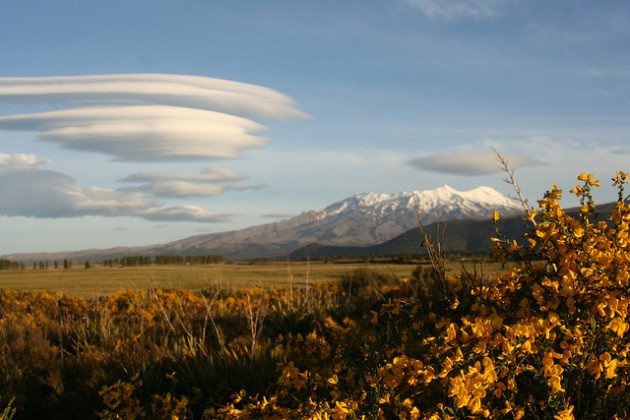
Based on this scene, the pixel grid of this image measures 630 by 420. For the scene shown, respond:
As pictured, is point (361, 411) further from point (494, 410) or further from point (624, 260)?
point (624, 260)

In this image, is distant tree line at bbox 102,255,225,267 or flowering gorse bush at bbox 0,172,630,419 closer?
flowering gorse bush at bbox 0,172,630,419

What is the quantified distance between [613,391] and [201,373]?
14.3ft

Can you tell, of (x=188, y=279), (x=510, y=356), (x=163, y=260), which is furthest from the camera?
(x=163, y=260)

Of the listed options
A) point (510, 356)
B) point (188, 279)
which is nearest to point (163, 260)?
point (188, 279)

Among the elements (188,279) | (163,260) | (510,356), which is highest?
(510,356)

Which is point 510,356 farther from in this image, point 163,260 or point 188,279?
point 163,260

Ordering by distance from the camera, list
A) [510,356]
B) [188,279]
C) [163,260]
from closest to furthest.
Answer: [510,356], [188,279], [163,260]

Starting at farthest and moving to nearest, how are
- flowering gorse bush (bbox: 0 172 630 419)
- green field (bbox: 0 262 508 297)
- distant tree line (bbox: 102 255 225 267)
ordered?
Answer: 1. distant tree line (bbox: 102 255 225 267)
2. green field (bbox: 0 262 508 297)
3. flowering gorse bush (bbox: 0 172 630 419)

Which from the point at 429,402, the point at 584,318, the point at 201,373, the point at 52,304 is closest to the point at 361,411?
the point at 429,402

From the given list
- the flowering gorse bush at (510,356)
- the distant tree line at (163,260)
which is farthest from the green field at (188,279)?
the distant tree line at (163,260)

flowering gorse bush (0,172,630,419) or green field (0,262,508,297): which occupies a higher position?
flowering gorse bush (0,172,630,419)

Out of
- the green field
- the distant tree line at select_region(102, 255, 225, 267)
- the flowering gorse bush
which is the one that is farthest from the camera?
the distant tree line at select_region(102, 255, 225, 267)

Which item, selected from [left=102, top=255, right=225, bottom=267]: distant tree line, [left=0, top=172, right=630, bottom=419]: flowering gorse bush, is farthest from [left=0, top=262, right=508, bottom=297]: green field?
[left=102, top=255, right=225, bottom=267]: distant tree line

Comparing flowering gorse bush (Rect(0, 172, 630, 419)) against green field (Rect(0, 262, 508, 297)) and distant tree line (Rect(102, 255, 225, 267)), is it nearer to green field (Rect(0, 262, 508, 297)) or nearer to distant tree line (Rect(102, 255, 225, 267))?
green field (Rect(0, 262, 508, 297))
